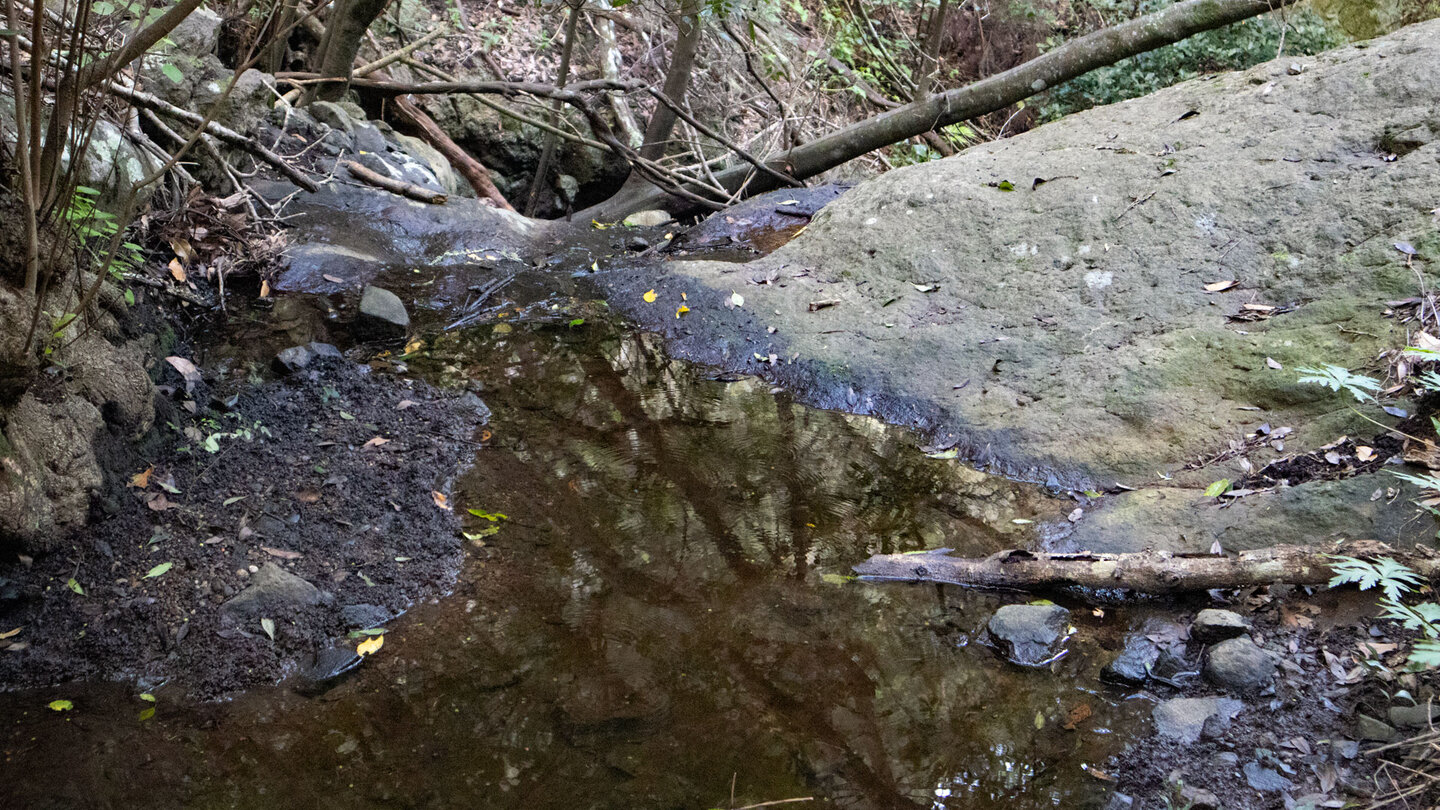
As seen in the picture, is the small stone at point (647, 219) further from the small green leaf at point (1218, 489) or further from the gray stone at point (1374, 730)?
the gray stone at point (1374, 730)

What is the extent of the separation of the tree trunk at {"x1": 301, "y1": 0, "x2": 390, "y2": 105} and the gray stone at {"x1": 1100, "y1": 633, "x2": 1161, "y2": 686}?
5.98 metres

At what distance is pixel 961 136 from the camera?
9.14 meters

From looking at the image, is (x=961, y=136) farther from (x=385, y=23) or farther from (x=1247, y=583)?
(x=1247, y=583)

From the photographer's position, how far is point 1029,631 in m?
2.66

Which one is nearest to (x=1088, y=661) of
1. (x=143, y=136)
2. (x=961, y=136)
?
(x=143, y=136)

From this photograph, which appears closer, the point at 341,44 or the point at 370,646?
the point at 370,646

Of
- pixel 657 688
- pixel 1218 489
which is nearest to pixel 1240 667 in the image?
pixel 1218 489

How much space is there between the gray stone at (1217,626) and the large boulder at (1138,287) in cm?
40

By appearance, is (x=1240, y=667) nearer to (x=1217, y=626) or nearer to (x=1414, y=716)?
(x=1217, y=626)

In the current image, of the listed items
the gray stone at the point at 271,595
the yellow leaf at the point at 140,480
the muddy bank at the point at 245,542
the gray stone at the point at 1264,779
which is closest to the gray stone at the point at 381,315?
the muddy bank at the point at 245,542

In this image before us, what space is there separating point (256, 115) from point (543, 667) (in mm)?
5004

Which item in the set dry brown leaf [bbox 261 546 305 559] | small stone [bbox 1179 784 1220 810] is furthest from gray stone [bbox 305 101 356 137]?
small stone [bbox 1179 784 1220 810]

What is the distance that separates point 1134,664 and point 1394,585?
2.23 feet

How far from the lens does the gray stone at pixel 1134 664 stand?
2.51 metres
